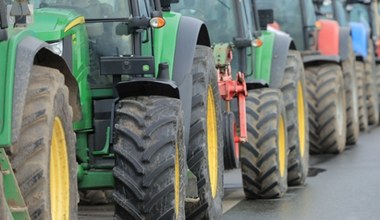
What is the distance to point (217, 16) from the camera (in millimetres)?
13555

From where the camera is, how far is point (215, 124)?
36.9 feet

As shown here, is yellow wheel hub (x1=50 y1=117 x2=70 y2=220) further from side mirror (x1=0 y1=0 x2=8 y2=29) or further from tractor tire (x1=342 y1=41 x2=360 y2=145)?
tractor tire (x1=342 y1=41 x2=360 y2=145)

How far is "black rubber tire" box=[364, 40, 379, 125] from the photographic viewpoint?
23.8 meters

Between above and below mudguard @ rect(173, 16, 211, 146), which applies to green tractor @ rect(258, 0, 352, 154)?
below

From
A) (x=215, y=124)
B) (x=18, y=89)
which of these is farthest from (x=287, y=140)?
(x=18, y=89)

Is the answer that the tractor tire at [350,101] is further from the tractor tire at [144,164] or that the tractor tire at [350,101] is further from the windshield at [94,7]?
the tractor tire at [144,164]

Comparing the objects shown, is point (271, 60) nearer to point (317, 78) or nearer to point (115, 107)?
point (317, 78)

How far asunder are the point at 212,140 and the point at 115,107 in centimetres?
167

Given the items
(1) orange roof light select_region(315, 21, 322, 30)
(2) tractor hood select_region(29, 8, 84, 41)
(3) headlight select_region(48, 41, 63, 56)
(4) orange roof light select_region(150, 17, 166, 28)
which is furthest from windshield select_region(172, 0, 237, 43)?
(1) orange roof light select_region(315, 21, 322, 30)

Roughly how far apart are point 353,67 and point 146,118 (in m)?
11.9

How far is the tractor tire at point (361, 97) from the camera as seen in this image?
72.1 ft

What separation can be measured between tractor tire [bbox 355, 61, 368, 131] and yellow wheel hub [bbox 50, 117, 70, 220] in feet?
45.7

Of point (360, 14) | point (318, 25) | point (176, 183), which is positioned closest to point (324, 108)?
point (318, 25)

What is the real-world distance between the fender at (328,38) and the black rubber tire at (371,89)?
4.08 meters
